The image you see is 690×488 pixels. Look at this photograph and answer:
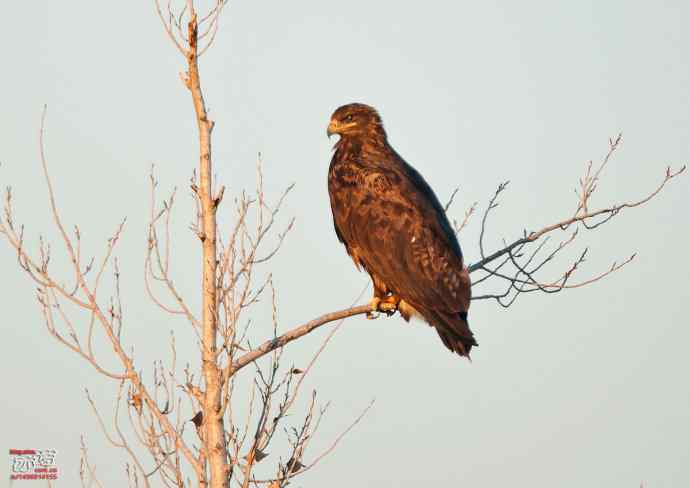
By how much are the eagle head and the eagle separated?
467 mm

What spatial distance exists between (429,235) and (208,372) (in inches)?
125

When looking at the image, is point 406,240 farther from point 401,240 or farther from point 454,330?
point 454,330

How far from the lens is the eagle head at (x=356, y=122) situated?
10594 millimetres

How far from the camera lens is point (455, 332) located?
8.41 m

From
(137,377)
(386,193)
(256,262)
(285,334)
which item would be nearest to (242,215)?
(256,262)

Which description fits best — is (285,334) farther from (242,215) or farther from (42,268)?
(42,268)

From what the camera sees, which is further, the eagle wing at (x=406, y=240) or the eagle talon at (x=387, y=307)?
the eagle talon at (x=387, y=307)

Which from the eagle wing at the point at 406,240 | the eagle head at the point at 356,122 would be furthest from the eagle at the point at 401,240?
the eagle head at the point at 356,122

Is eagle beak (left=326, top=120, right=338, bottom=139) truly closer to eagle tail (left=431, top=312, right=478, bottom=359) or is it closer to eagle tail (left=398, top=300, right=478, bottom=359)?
eagle tail (left=398, top=300, right=478, bottom=359)

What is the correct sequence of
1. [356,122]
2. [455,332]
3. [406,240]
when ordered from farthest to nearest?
[356,122], [406,240], [455,332]

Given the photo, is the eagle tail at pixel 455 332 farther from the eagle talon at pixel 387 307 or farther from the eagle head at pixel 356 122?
the eagle head at pixel 356 122

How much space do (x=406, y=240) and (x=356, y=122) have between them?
2.04 meters

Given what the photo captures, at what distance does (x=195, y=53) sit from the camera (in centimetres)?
704

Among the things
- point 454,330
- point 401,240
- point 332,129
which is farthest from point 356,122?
point 454,330
